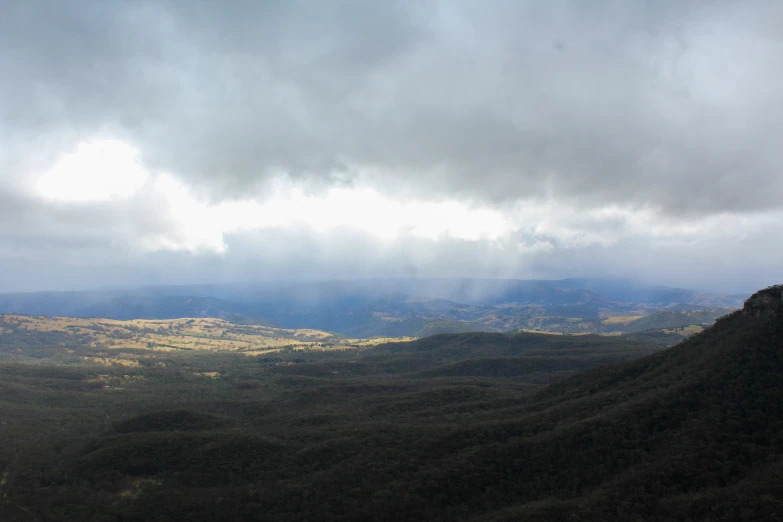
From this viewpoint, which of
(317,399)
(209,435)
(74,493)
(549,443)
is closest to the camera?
(549,443)

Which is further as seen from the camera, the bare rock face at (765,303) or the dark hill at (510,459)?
the bare rock face at (765,303)

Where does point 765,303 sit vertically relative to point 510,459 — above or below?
above

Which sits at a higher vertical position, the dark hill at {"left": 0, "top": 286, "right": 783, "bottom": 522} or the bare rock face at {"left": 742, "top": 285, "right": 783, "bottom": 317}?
the bare rock face at {"left": 742, "top": 285, "right": 783, "bottom": 317}

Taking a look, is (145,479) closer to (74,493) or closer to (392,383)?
(74,493)

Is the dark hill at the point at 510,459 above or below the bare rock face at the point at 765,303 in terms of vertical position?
below

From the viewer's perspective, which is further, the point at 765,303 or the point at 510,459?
the point at 765,303

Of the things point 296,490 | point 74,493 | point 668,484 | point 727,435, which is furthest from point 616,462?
point 74,493

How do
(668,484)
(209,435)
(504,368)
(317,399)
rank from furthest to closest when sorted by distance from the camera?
(504,368)
(317,399)
(209,435)
(668,484)

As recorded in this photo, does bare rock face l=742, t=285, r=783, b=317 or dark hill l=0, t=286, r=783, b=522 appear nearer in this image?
dark hill l=0, t=286, r=783, b=522
